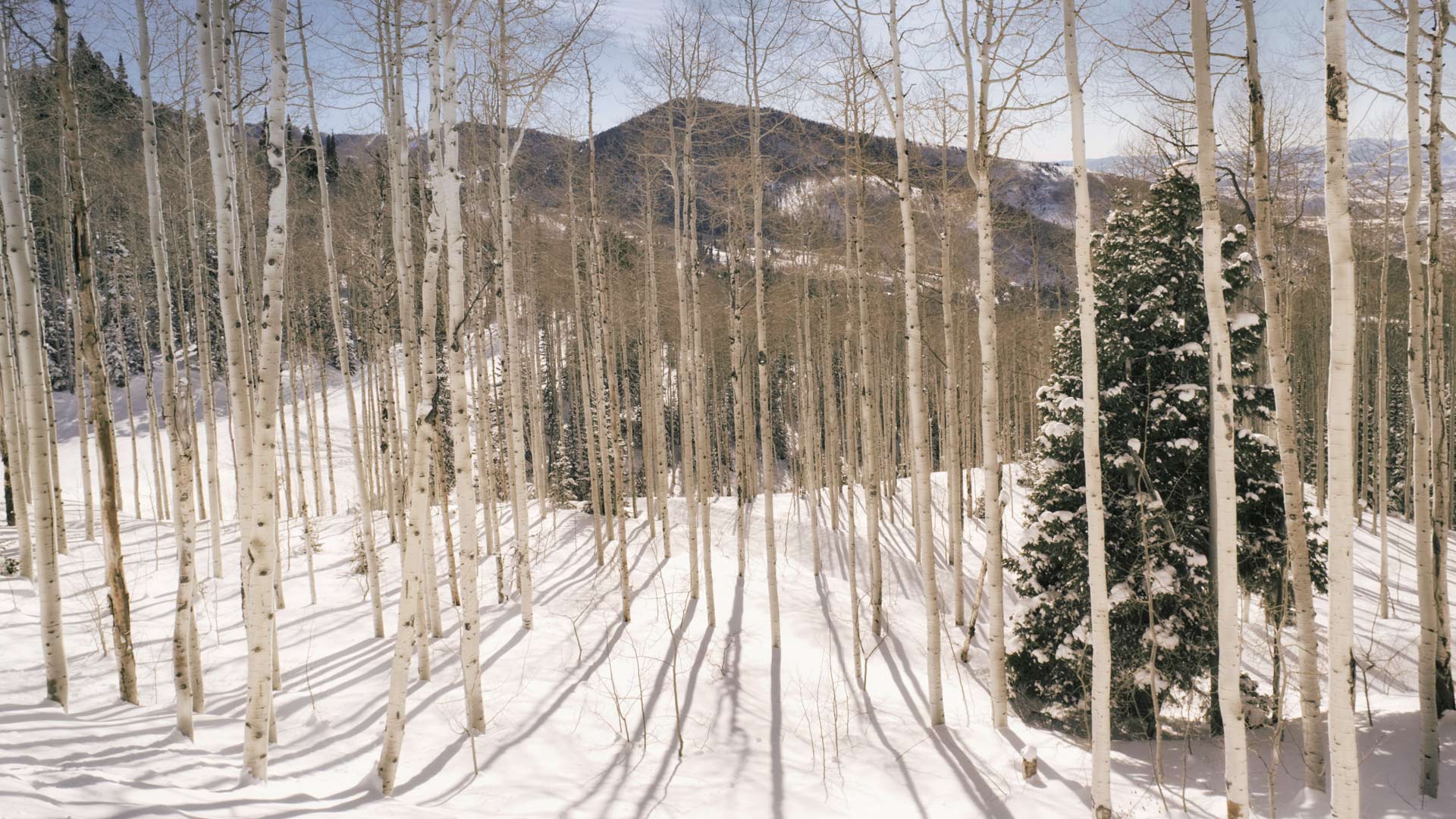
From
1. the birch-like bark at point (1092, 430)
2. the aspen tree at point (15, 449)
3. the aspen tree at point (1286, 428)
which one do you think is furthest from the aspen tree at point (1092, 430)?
the aspen tree at point (15, 449)

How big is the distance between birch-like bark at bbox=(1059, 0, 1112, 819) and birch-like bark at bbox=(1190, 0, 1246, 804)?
778mm

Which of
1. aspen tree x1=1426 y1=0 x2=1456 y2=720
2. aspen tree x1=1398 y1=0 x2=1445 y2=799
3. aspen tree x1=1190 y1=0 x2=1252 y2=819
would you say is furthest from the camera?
aspen tree x1=1426 y1=0 x2=1456 y2=720

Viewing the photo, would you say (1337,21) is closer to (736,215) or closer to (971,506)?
(736,215)

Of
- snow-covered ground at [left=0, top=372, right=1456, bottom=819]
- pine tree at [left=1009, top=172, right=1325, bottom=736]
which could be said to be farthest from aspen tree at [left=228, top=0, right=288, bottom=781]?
pine tree at [left=1009, top=172, right=1325, bottom=736]

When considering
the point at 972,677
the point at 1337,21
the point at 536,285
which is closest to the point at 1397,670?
the point at 972,677

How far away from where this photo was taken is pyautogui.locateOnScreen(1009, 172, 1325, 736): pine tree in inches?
326

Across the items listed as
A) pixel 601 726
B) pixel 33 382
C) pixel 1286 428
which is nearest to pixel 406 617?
pixel 601 726

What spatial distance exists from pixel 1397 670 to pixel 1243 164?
30.8ft

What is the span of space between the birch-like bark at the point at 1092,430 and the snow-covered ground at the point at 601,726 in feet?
3.19

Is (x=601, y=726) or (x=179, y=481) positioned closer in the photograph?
(x=179, y=481)

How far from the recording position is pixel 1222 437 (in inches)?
203

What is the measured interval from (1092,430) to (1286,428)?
1787 millimetres

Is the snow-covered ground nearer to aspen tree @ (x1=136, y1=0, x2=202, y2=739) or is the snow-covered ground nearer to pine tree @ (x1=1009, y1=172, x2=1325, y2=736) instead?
aspen tree @ (x1=136, y1=0, x2=202, y2=739)

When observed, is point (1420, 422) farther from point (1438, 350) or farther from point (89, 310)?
point (89, 310)
